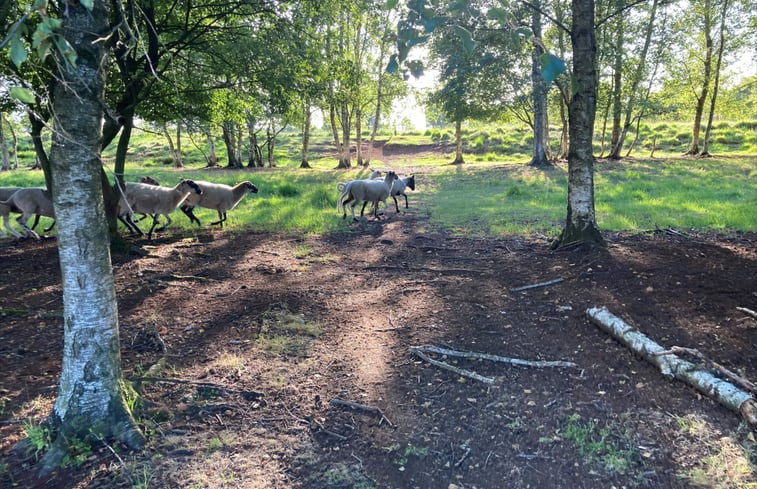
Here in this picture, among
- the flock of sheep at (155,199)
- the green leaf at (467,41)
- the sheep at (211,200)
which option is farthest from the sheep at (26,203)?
the green leaf at (467,41)

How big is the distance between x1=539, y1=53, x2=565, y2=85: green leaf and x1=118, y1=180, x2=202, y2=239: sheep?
33.4 feet

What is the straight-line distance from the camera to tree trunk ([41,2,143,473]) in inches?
115

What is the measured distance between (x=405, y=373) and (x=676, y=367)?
236cm

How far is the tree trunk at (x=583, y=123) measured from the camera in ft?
22.6

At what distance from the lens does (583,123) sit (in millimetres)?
6895

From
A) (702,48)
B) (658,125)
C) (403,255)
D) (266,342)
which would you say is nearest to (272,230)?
(403,255)

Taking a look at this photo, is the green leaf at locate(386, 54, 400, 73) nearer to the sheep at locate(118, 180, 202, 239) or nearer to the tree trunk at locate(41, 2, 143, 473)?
the tree trunk at locate(41, 2, 143, 473)

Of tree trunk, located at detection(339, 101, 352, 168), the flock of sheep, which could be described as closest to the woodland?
the flock of sheep

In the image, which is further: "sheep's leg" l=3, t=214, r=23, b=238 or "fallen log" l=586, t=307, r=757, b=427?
"sheep's leg" l=3, t=214, r=23, b=238

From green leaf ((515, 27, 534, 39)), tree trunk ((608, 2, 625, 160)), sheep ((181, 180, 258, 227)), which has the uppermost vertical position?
tree trunk ((608, 2, 625, 160))

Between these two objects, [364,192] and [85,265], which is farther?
[364,192]

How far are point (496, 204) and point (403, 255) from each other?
6718mm

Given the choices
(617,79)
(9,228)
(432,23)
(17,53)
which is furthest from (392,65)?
(617,79)

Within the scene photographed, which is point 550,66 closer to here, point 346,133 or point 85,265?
point 85,265
